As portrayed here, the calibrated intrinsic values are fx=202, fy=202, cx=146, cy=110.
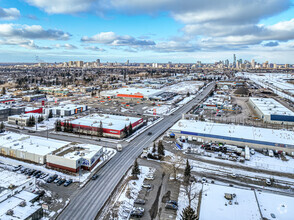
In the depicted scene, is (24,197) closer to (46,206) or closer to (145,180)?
(46,206)

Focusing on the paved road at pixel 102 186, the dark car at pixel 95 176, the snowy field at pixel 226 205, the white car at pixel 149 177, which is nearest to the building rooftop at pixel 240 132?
the paved road at pixel 102 186

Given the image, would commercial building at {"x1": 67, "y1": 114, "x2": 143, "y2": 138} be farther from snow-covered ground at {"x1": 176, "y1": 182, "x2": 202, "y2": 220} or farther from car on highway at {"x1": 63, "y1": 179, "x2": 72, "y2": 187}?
snow-covered ground at {"x1": 176, "y1": 182, "x2": 202, "y2": 220}

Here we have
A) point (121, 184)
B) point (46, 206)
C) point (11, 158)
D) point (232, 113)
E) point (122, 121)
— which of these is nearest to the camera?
point (46, 206)

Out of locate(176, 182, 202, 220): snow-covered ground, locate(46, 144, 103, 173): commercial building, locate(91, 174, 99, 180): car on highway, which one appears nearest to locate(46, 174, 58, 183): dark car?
locate(46, 144, 103, 173): commercial building

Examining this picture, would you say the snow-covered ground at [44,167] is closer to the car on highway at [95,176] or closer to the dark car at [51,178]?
the dark car at [51,178]

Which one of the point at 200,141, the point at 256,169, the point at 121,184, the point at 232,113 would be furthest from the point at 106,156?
the point at 232,113

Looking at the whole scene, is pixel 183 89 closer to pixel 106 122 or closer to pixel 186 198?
pixel 106 122

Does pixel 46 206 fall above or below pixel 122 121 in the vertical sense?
below
